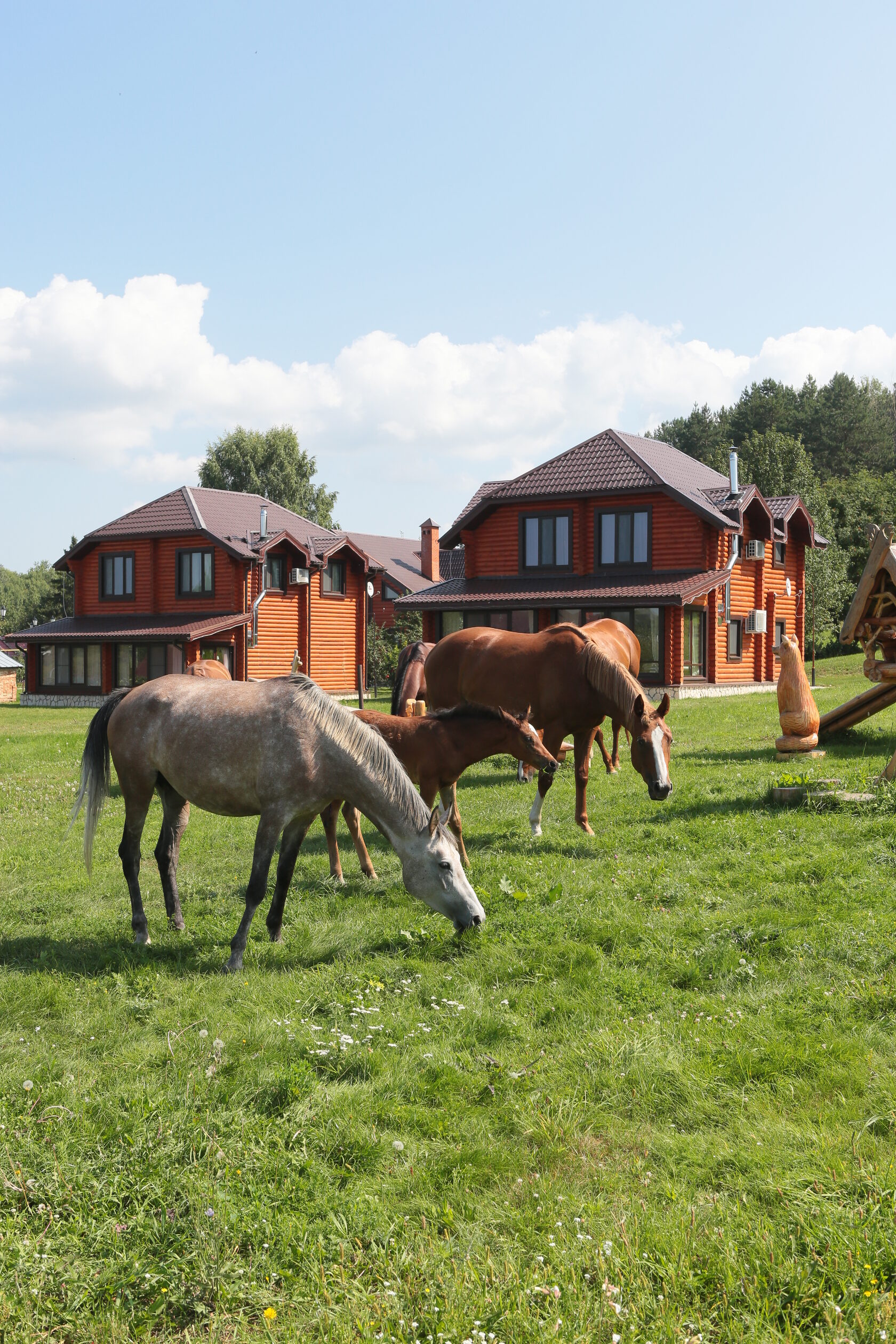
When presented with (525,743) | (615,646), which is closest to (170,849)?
(525,743)

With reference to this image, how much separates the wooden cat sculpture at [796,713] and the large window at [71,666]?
105 ft

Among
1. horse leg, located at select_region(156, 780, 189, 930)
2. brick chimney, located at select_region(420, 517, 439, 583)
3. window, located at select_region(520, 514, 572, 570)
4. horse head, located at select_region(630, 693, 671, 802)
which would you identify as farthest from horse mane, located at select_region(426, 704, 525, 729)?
brick chimney, located at select_region(420, 517, 439, 583)

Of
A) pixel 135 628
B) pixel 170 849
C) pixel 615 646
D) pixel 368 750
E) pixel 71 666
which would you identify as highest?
pixel 135 628

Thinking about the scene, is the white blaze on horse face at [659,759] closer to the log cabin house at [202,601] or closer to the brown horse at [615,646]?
the brown horse at [615,646]

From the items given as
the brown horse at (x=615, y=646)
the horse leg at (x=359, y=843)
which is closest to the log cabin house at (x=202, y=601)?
the brown horse at (x=615, y=646)

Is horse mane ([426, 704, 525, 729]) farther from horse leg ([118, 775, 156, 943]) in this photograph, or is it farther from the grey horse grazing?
horse leg ([118, 775, 156, 943])

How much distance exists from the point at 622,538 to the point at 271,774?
1089 inches

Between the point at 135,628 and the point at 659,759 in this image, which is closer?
the point at 659,759

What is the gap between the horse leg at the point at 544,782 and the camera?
10.2 m

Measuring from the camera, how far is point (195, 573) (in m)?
39.6

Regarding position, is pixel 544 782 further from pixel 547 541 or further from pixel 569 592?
pixel 547 541

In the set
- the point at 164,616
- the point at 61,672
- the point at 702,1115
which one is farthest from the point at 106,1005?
the point at 61,672

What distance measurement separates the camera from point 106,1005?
6098 millimetres

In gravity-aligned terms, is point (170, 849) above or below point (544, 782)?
below
